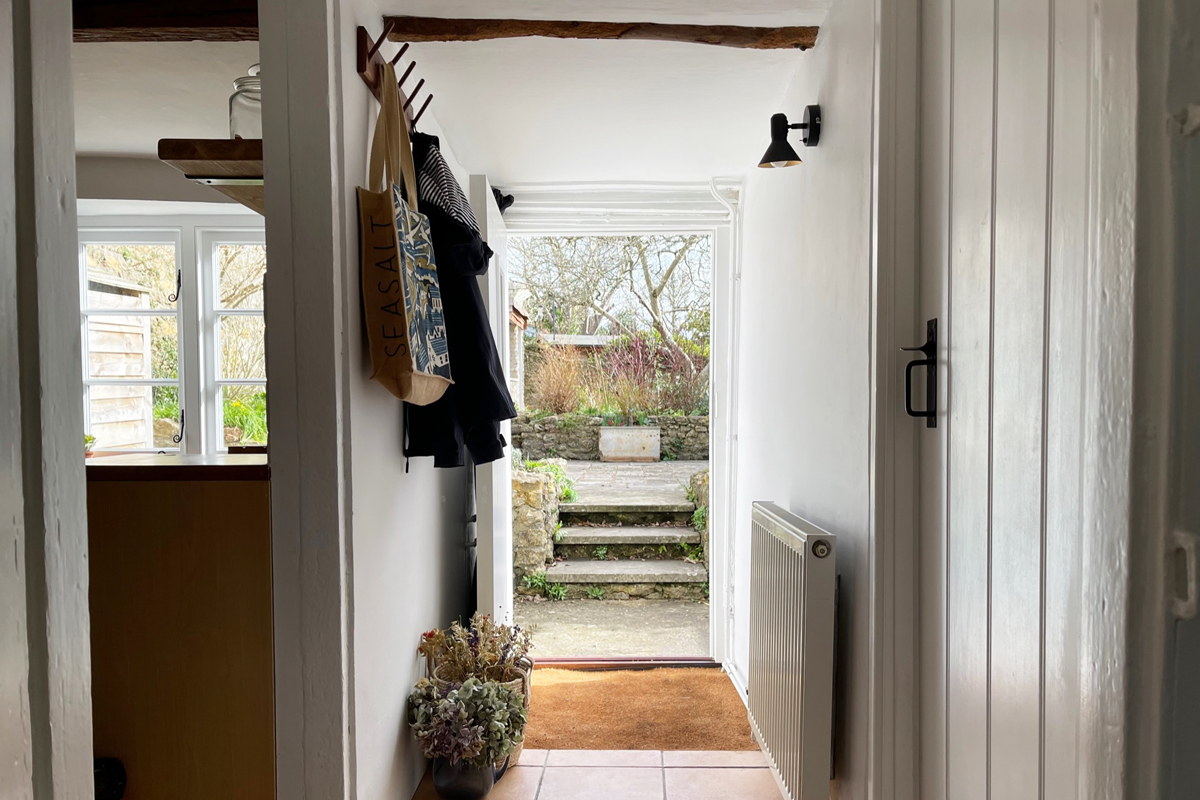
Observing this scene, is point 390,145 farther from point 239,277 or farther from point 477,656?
point 239,277

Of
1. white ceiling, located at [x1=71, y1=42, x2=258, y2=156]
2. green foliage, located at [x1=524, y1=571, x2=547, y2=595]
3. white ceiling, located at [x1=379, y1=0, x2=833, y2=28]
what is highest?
white ceiling, located at [x1=71, y1=42, x2=258, y2=156]

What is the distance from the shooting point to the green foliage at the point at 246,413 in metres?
3.94

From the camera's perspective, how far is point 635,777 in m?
2.24

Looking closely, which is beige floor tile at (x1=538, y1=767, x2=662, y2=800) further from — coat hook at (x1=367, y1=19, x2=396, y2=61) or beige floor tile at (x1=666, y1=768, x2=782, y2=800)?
coat hook at (x1=367, y1=19, x2=396, y2=61)

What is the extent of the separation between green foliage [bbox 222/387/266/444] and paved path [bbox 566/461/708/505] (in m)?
2.73

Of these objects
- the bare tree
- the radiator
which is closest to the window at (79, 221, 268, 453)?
the radiator

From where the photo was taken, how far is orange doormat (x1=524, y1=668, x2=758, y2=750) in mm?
2510

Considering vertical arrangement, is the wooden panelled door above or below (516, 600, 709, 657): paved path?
above

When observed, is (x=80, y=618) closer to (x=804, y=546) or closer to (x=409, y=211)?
(x=409, y=211)

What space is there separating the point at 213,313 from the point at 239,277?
233mm

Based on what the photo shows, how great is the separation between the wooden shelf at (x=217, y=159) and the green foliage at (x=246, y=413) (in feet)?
7.98

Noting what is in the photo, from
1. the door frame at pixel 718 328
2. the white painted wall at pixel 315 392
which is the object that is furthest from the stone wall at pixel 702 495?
the white painted wall at pixel 315 392

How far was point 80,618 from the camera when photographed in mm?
582

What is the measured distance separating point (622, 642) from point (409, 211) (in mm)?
3036
